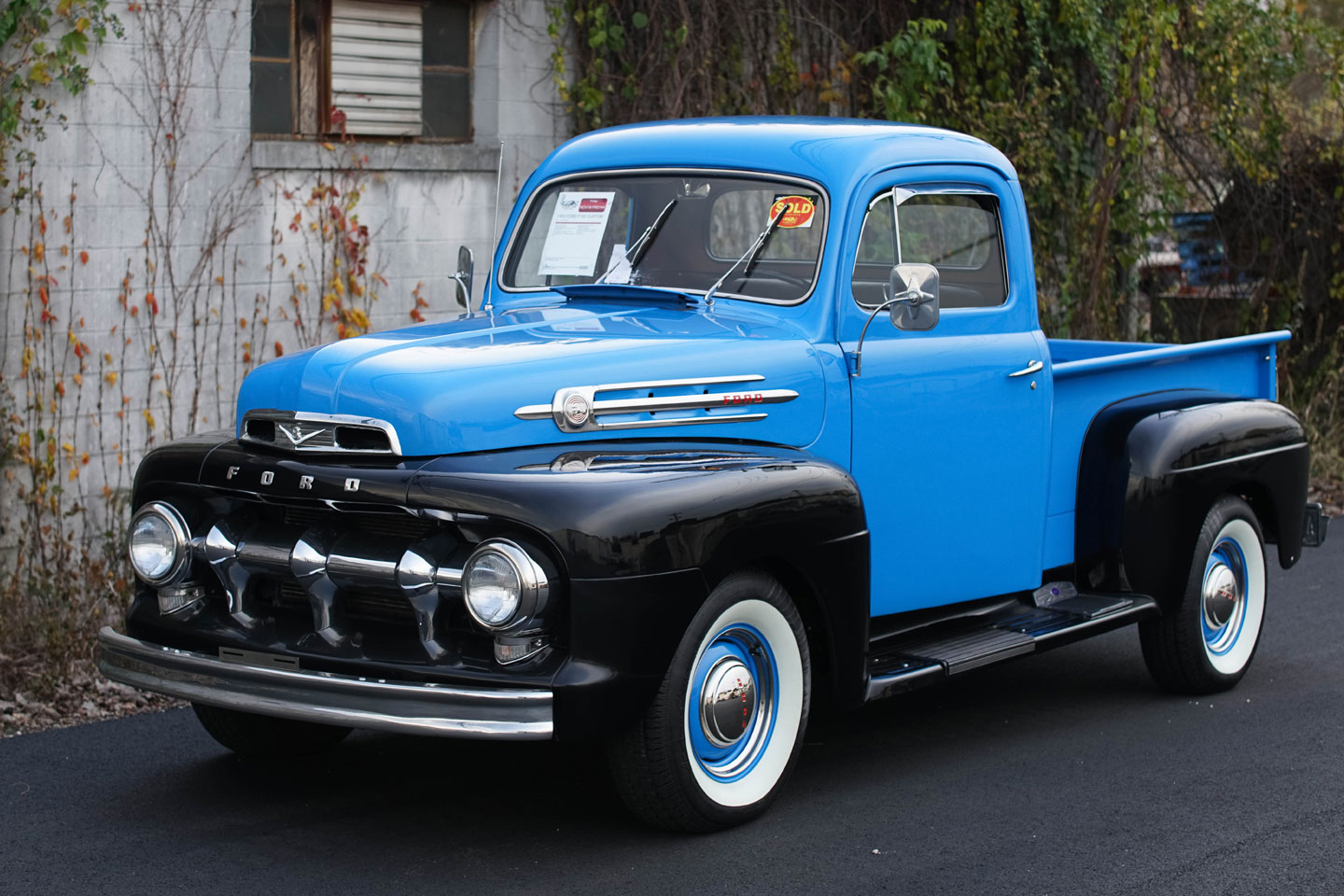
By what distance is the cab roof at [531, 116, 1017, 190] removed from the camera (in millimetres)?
5238

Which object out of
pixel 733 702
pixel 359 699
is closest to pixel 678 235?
pixel 733 702

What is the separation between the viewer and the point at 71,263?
7566 mm

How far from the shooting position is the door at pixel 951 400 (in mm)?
5105

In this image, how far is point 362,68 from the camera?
28.9 feet

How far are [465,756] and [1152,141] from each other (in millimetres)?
8215

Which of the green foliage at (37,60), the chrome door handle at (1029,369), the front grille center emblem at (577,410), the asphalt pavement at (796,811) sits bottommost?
the asphalt pavement at (796,811)

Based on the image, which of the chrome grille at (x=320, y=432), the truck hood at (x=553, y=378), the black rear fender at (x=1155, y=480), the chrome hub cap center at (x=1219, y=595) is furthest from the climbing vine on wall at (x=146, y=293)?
the chrome hub cap center at (x=1219, y=595)

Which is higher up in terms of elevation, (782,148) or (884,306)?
(782,148)

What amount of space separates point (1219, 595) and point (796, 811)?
225cm

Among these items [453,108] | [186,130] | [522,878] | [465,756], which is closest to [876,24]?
[453,108]

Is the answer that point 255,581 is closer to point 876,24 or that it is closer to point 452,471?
point 452,471

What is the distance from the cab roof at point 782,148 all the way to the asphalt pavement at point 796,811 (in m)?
1.93

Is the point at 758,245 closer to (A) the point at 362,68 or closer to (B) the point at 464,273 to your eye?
(B) the point at 464,273

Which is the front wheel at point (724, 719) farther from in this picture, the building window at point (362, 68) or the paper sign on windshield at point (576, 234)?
the building window at point (362, 68)
